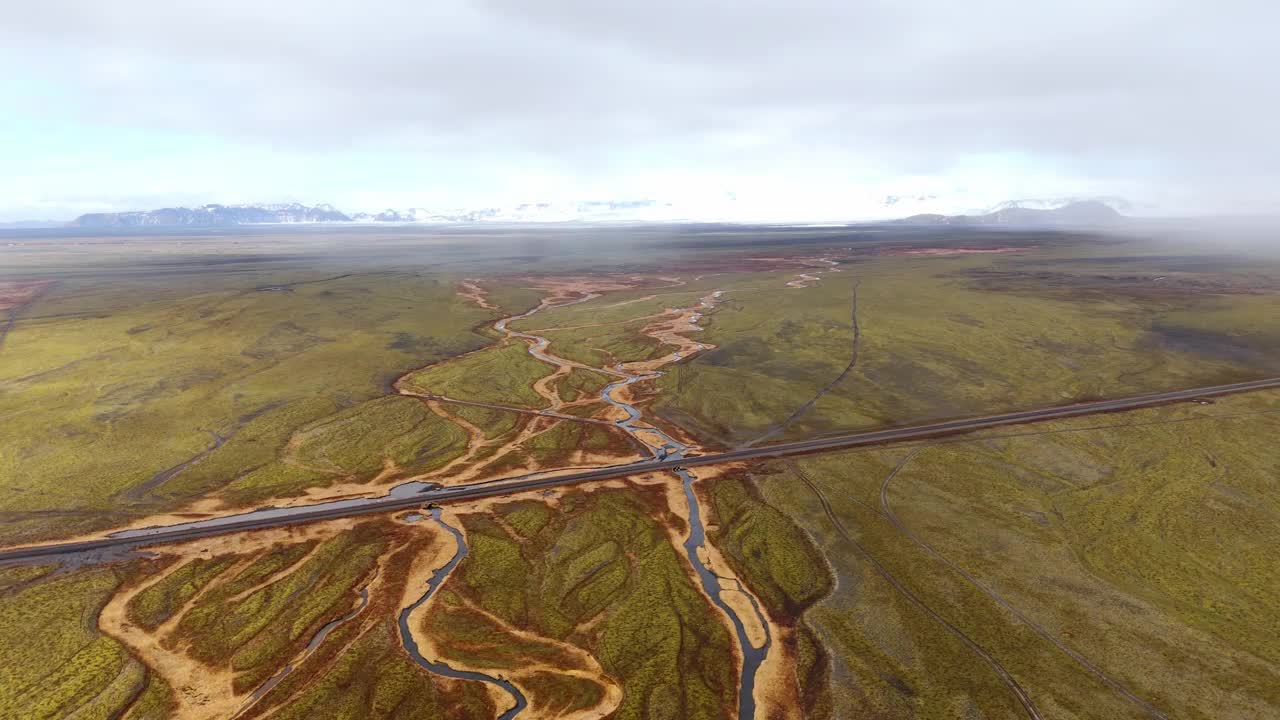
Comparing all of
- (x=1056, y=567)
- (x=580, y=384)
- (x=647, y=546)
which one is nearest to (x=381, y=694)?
(x=647, y=546)

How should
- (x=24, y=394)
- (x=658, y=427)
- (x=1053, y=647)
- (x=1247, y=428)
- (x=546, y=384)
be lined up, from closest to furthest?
(x=1053, y=647) → (x=1247, y=428) → (x=658, y=427) → (x=24, y=394) → (x=546, y=384)

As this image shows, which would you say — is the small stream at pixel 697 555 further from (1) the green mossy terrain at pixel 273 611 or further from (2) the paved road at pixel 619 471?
(1) the green mossy terrain at pixel 273 611

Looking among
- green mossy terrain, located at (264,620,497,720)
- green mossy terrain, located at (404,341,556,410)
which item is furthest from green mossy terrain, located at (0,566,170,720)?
green mossy terrain, located at (404,341,556,410)

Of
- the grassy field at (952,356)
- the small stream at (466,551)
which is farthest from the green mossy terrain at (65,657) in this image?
the grassy field at (952,356)

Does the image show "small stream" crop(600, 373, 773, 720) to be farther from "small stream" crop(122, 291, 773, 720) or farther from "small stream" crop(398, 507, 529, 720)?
"small stream" crop(398, 507, 529, 720)

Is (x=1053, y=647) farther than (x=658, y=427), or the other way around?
(x=658, y=427)

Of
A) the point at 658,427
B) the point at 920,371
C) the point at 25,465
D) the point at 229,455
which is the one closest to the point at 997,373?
the point at 920,371

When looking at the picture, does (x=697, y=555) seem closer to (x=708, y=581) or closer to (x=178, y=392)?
(x=708, y=581)

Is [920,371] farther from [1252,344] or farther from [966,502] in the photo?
[1252,344]
